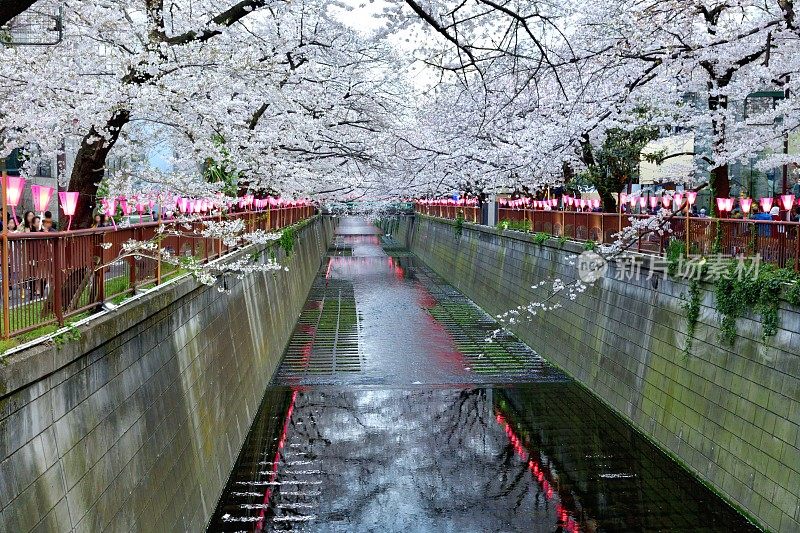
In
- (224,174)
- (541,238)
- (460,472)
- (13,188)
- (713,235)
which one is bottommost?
(460,472)

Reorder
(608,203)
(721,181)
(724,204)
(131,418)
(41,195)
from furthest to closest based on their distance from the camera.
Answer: (608,203)
(721,181)
(724,204)
(131,418)
(41,195)

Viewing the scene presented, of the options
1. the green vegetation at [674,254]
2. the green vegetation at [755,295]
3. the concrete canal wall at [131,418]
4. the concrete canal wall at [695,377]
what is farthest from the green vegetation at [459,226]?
the green vegetation at [755,295]

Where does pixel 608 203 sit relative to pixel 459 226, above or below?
above

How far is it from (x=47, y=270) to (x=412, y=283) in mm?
41040

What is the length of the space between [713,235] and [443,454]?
6.52 m

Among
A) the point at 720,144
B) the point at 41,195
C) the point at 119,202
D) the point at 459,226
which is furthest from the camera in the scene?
the point at 459,226

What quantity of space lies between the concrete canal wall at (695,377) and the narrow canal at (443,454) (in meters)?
0.50

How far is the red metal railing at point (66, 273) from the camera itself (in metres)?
7.41

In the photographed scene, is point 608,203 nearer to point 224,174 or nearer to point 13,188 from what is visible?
point 224,174

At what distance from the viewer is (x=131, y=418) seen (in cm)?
988

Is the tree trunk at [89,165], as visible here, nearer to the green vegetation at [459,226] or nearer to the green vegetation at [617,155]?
the green vegetation at [617,155]

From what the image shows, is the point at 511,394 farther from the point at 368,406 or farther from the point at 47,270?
the point at 47,270

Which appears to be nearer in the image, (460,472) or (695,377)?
(695,377)

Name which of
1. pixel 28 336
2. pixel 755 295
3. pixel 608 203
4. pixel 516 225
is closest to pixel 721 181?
pixel 755 295
